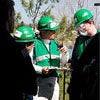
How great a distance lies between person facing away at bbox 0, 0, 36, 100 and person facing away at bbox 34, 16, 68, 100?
2038 mm

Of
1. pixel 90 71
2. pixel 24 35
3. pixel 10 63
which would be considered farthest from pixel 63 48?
pixel 90 71

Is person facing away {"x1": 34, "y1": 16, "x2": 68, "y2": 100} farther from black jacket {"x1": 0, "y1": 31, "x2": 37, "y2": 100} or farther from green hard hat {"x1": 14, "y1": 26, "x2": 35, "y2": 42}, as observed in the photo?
black jacket {"x1": 0, "y1": 31, "x2": 37, "y2": 100}

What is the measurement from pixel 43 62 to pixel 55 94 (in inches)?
17.7

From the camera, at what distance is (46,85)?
492cm

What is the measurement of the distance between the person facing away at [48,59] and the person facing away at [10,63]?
6.69 ft

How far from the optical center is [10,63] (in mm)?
2701

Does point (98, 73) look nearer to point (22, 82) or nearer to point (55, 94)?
point (22, 82)

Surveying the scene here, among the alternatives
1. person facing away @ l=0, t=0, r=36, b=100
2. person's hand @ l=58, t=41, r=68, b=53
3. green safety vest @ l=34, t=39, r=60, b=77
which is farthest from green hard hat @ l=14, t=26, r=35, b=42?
person facing away @ l=0, t=0, r=36, b=100

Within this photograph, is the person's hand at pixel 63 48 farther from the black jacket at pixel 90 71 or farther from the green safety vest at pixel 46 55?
the black jacket at pixel 90 71

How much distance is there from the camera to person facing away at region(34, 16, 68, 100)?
16.1 feet

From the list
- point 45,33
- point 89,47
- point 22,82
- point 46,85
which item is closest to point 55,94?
point 46,85

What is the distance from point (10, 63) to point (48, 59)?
225 cm

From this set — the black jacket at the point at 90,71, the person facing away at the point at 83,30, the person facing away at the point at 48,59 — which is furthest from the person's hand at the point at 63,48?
the black jacket at the point at 90,71

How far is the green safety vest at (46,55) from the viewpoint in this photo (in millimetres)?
→ 4914
